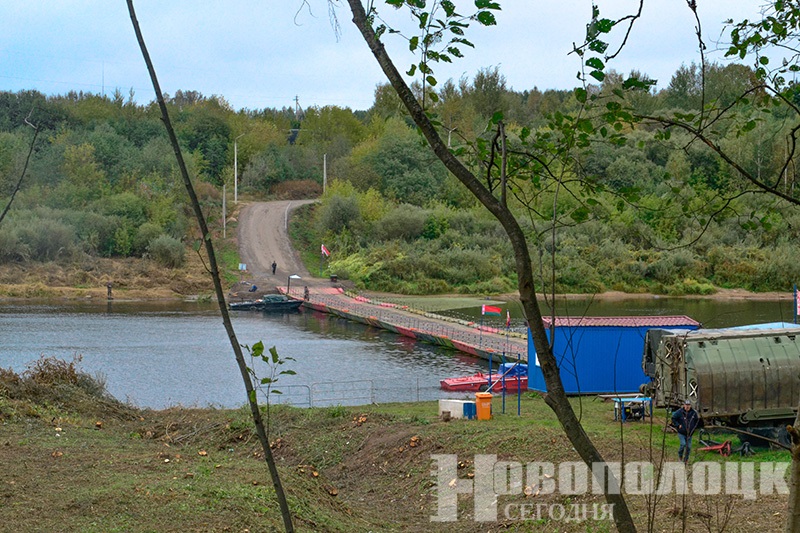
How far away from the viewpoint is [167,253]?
74.3 m

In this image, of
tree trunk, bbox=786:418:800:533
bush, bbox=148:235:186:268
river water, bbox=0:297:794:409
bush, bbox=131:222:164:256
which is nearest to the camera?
tree trunk, bbox=786:418:800:533

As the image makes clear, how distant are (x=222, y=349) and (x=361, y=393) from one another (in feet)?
44.0

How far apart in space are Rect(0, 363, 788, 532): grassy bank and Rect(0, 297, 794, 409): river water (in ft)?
13.3

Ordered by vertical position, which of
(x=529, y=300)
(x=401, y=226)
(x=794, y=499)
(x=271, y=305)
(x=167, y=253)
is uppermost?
(x=401, y=226)

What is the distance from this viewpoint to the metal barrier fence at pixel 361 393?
2847 cm

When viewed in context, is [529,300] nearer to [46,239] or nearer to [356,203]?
[46,239]

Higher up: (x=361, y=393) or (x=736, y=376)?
(x=736, y=376)

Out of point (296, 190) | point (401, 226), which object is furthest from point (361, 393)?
point (296, 190)

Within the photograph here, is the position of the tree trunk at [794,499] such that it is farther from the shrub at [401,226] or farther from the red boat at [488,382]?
the shrub at [401,226]

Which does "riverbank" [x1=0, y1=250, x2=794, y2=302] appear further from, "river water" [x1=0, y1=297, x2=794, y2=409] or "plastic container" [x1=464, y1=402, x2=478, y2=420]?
"plastic container" [x1=464, y1=402, x2=478, y2=420]

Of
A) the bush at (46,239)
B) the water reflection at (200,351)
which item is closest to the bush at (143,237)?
the bush at (46,239)

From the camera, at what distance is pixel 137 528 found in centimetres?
896

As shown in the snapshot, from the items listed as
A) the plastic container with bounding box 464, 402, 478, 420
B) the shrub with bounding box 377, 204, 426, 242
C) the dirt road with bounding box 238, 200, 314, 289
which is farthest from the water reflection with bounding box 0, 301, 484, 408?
the shrub with bounding box 377, 204, 426, 242

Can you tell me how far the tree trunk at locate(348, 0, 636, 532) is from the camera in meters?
4.01
